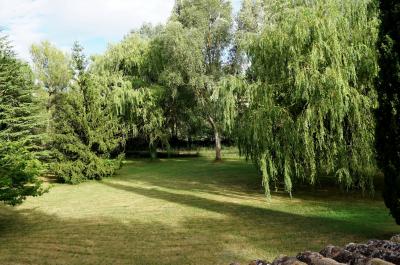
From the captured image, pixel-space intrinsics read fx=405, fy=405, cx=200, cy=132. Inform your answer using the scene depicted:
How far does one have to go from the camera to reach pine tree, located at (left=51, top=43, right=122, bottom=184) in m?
22.7

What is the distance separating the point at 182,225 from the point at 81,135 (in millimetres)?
13779

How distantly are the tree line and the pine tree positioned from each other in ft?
0.24

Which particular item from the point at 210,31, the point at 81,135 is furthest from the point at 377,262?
the point at 210,31

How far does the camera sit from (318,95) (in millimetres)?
13133

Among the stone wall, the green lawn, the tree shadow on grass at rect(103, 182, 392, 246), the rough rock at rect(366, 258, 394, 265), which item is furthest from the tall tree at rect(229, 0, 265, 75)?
the rough rock at rect(366, 258, 394, 265)

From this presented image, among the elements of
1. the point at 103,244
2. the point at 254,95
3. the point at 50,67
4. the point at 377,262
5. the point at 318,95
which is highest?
the point at 50,67

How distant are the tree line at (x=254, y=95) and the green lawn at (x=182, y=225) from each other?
110cm

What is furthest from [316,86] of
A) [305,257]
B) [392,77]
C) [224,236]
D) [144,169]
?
[144,169]

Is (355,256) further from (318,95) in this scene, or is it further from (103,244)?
(318,95)

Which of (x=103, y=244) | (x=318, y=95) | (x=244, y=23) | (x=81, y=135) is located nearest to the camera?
(x=103, y=244)

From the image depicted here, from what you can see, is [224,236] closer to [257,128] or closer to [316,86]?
[257,128]

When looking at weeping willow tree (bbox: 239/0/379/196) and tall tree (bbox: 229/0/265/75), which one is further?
tall tree (bbox: 229/0/265/75)

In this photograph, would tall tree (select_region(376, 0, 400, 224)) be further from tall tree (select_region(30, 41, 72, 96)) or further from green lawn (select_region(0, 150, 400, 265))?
tall tree (select_region(30, 41, 72, 96))

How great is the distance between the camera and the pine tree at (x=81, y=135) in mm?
22688
